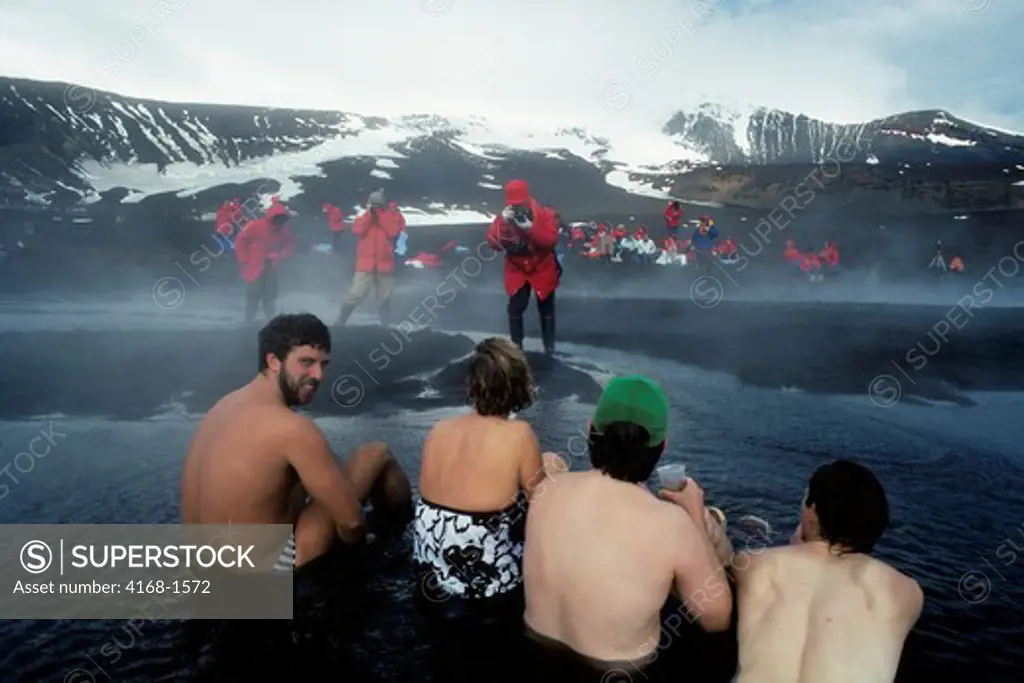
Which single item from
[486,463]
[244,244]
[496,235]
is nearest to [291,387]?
[486,463]

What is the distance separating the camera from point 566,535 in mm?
2154

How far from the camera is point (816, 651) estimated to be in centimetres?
189

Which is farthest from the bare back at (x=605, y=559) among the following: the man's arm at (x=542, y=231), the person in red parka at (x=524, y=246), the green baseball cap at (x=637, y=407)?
the man's arm at (x=542, y=231)

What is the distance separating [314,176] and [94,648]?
2422 cm

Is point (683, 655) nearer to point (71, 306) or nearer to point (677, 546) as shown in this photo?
point (677, 546)

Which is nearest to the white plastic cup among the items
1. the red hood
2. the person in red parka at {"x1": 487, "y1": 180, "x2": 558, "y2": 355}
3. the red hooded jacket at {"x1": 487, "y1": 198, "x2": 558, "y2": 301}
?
the person in red parka at {"x1": 487, "y1": 180, "x2": 558, "y2": 355}

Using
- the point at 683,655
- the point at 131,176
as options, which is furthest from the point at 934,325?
the point at 131,176

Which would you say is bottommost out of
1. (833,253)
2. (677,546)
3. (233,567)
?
(233,567)

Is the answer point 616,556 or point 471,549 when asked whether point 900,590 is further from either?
point 471,549

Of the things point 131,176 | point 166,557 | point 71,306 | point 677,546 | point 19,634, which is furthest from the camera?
point 131,176

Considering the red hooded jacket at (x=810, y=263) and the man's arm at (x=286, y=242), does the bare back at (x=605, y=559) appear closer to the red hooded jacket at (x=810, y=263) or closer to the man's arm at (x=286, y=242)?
the man's arm at (x=286, y=242)

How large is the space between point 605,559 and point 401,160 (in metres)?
27.5

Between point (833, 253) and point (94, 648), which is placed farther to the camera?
point (833, 253)

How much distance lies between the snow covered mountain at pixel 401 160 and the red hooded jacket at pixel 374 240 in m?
14.0
